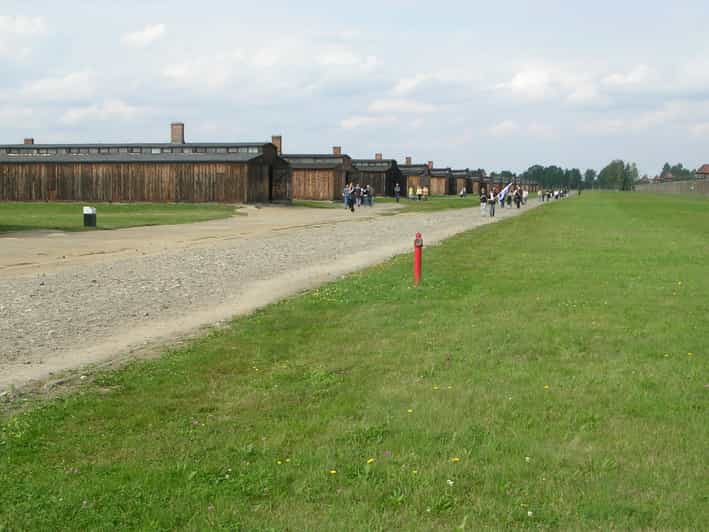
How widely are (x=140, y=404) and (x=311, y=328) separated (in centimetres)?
372

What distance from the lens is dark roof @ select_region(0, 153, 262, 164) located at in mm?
52812

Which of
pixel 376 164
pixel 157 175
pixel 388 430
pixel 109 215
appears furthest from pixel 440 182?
pixel 388 430

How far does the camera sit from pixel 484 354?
8.45 meters

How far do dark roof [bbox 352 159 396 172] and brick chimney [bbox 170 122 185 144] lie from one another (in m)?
28.0

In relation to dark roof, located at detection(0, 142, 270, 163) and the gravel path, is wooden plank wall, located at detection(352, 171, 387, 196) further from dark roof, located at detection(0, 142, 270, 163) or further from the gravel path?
the gravel path

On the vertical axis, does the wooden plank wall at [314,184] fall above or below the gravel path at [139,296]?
above

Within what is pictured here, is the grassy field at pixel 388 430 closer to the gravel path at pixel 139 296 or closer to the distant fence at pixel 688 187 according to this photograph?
the gravel path at pixel 139 296

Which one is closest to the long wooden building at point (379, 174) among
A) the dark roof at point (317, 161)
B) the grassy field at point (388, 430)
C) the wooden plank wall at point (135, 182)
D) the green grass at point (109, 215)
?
the dark roof at point (317, 161)

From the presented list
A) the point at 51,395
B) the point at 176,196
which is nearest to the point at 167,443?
the point at 51,395

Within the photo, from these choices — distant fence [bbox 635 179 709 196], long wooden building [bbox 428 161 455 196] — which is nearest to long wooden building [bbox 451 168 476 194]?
long wooden building [bbox 428 161 455 196]

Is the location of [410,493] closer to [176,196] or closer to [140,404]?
[140,404]

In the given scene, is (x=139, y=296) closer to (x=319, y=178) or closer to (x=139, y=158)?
(x=139, y=158)

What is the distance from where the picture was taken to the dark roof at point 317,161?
238 feet

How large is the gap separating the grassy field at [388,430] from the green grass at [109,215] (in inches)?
882
